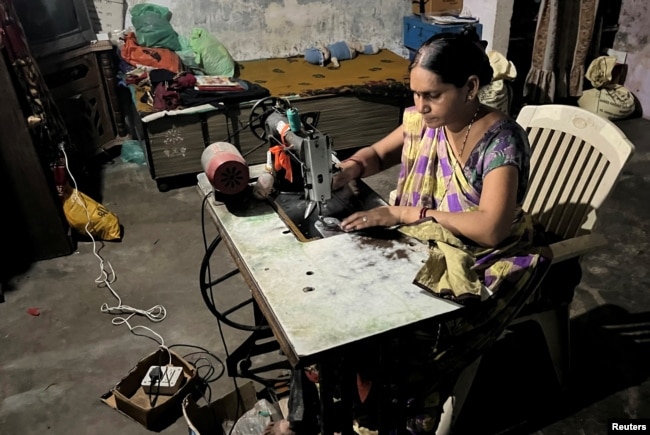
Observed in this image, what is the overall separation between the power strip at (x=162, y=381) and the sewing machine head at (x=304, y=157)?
905 mm

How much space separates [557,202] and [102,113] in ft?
11.1

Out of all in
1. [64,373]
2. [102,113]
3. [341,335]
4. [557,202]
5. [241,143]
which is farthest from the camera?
[102,113]

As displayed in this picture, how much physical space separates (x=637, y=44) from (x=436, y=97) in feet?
13.4

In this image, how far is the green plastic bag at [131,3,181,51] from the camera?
4.09 meters

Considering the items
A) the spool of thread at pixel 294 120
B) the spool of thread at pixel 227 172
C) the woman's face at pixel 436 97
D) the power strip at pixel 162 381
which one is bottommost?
the power strip at pixel 162 381

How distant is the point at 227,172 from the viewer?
1.76 metres

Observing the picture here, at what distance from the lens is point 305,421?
1657mm

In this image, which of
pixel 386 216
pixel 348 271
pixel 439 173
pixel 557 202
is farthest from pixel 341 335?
pixel 557 202

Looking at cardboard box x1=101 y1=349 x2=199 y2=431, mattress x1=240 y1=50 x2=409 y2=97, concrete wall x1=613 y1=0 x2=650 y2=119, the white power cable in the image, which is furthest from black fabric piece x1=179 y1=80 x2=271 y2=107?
concrete wall x1=613 y1=0 x2=650 y2=119

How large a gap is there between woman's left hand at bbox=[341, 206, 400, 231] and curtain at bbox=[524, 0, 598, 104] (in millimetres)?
3543

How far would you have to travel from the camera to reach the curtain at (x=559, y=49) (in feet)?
14.7

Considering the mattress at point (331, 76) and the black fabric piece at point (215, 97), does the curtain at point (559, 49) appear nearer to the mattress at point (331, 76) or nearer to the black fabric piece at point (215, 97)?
the mattress at point (331, 76)

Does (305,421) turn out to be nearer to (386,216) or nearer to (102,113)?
(386,216)

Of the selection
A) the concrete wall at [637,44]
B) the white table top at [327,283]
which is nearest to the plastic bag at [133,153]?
the white table top at [327,283]
